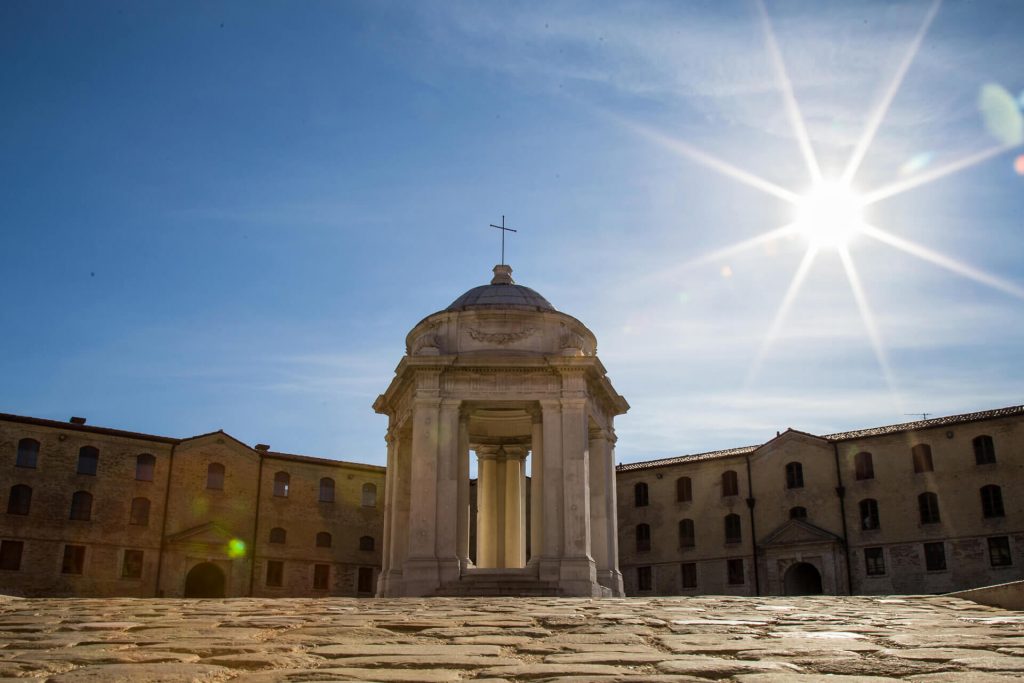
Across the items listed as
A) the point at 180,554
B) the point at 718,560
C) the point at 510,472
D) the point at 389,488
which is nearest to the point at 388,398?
the point at 389,488

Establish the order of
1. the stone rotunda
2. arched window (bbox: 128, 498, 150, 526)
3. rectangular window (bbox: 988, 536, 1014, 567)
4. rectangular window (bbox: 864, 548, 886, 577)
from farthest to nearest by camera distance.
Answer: arched window (bbox: 128, 498, 150, 526), rectangular window (bbox: 864, 548, 886, 577), rectangular window (bbox: 988, 536, 1014, 567), the stone rotunda

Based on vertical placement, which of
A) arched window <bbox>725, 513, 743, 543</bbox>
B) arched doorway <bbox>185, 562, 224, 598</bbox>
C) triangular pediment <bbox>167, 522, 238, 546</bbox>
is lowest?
arched doorway <bbox>185, 562, 224, 598</bbox>

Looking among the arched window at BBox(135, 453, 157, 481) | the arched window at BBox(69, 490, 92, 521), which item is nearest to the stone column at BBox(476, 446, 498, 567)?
the arched window at BBox(135, 453, 157, 481)

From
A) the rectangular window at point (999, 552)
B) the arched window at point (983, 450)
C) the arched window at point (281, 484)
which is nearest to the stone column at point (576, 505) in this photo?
the rectangular window at point (999, 552)

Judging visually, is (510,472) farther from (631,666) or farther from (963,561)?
(631,666)

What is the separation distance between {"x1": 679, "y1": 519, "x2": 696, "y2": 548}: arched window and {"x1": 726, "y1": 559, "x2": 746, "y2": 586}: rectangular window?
2.44 meters

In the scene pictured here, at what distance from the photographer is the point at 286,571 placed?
50.7 m

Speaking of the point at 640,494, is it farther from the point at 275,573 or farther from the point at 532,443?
the point at 532,443

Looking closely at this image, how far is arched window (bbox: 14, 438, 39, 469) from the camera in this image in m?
44.1

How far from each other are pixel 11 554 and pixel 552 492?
29791 mm

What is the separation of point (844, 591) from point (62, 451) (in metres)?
39.0

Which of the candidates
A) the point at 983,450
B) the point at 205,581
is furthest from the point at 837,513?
the point at 205,581

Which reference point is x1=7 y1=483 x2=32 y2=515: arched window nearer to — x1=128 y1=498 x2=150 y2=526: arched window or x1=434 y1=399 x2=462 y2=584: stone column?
x1=128 y1=498 x2=150 y2=526: arched window

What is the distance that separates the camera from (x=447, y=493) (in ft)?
85.8
